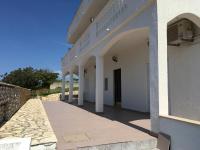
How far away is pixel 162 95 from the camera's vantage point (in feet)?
16.7

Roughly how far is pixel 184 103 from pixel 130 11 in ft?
12.7

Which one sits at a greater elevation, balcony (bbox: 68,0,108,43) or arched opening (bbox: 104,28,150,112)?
balcony (bbox: 68,0,108,43)

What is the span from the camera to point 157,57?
5195mm

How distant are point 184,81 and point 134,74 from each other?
3829 mm

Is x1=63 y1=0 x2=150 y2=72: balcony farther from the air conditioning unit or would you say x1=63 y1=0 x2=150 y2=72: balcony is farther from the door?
the door

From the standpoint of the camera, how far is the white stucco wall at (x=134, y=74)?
997 centimetres

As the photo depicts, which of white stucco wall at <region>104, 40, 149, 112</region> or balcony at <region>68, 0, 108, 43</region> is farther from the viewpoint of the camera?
balcony at <region>68, 0, 108, 43</region>

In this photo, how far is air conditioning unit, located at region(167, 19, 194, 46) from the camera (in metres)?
6.71

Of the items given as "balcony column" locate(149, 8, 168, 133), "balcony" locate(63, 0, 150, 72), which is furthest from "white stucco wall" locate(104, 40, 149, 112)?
"balcony column" locate(149, 8, 168, 133)

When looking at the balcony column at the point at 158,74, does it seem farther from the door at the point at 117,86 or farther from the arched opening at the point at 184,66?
the door at the point at 117,86

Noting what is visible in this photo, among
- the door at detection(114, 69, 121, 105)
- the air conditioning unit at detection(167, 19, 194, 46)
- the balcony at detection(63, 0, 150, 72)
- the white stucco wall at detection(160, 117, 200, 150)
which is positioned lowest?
the white stucco wall at detection(160, 117, 200, 150)

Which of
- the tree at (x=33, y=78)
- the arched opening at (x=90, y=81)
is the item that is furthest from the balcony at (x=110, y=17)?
the tree at (x=33, y=78)

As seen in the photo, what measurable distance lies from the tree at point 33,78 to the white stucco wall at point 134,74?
111 feet

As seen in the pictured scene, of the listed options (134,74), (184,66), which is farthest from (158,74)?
(134,74)
